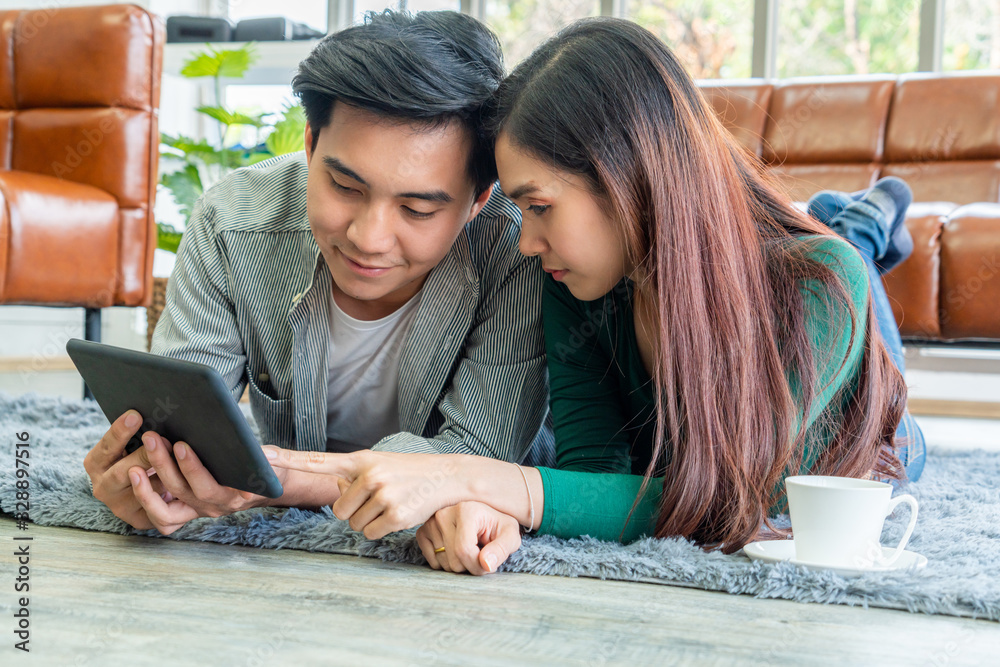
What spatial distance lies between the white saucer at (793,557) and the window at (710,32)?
3271 millimetres

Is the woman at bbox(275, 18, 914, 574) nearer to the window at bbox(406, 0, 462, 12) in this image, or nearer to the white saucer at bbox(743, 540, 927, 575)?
the white saucer at bbox(743, 540, 927, 575)

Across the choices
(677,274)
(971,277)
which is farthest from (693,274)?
(971,277)

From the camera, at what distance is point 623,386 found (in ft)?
3.84

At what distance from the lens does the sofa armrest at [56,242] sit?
1938 mm

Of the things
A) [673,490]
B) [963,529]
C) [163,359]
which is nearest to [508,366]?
[673,490]

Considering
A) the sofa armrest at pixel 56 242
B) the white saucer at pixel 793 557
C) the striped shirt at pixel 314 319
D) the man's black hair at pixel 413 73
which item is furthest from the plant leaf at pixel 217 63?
the white saucer at pixel 793 557

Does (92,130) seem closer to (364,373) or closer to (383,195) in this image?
(364,373)

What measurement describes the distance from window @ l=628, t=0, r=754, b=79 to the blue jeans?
229 centimetres

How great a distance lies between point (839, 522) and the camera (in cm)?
83

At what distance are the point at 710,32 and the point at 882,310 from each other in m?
2.82

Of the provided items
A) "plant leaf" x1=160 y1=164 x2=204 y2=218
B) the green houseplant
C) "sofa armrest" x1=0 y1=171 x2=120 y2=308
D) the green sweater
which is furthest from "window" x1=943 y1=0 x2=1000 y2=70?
"sofa armrest" x1=0 y1=171 x2=120 y2=308

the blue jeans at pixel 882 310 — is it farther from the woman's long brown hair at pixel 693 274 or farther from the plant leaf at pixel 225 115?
the plant leaf at pixel 225 115

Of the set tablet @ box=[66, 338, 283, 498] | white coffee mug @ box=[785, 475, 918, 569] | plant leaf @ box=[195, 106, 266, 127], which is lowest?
white coffee mug @ box=[785, 475, 918, 569]

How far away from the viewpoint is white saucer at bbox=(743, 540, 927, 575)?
32.9 inches
